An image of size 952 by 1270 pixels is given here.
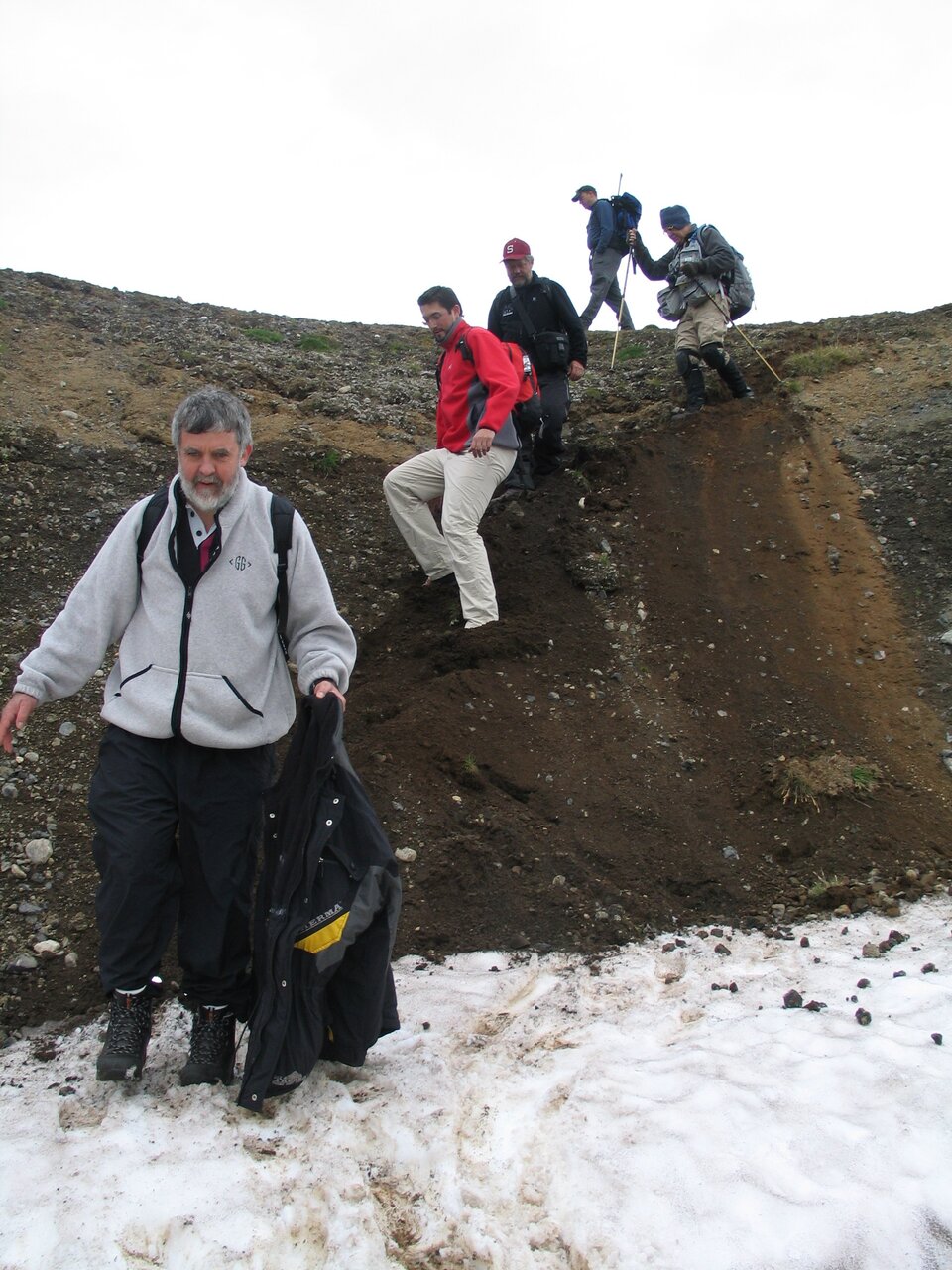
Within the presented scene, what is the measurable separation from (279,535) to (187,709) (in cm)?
74

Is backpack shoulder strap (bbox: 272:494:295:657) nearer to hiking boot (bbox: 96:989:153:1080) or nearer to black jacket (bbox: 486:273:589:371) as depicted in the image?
hiking boot (bbox: 96:989:153:1080)

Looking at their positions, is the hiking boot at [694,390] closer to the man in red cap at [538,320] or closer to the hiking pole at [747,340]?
the hiking pole at [747,340]

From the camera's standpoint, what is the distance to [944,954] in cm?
456

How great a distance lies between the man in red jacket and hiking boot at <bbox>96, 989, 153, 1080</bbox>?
14.5ft

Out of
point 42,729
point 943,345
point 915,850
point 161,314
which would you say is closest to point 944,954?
point 915,850

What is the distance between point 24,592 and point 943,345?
10.8 meters

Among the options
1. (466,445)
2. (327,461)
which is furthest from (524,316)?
(327,461)

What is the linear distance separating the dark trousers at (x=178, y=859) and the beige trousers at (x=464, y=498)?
399cm

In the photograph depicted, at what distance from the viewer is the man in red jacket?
745 centimetres

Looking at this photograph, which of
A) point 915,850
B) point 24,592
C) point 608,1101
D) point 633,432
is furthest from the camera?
point 633,432

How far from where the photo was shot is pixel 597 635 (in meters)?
8.08

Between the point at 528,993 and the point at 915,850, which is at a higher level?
the point at 915,850

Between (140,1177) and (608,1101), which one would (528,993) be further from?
(140,1177)

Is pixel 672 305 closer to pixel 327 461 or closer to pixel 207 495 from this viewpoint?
pixel 327 461
